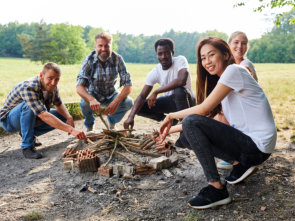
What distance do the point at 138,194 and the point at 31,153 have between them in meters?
1.79

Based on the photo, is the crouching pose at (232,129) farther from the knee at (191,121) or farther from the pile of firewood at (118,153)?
the pile of firewood at (118,153)

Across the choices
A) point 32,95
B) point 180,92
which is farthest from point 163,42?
point 32,95

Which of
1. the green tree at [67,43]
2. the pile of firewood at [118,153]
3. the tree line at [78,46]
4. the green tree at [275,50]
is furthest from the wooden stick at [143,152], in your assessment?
the green tree at [275,50]

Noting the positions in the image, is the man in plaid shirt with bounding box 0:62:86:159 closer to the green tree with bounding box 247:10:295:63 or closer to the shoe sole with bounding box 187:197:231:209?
the shoe sole with bounding box 187:197:231:209

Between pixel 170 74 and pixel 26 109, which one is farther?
pixel 170 74

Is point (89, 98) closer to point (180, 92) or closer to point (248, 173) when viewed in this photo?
point (180, 92)

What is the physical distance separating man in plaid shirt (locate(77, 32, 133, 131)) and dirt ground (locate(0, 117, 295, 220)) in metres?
1.16

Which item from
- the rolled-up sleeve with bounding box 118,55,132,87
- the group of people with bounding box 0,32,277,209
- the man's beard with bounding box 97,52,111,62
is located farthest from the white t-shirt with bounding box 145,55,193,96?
the man's beard with bounding box 97,52,111,62

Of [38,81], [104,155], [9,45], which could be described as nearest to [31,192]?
[104,155]

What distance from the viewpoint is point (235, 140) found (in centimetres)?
222

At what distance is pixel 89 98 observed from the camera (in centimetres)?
390

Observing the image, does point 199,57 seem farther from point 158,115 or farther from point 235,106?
point 158,115

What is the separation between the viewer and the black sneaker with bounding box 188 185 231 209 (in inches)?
86.7

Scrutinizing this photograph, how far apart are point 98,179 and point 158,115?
6.31 ft
